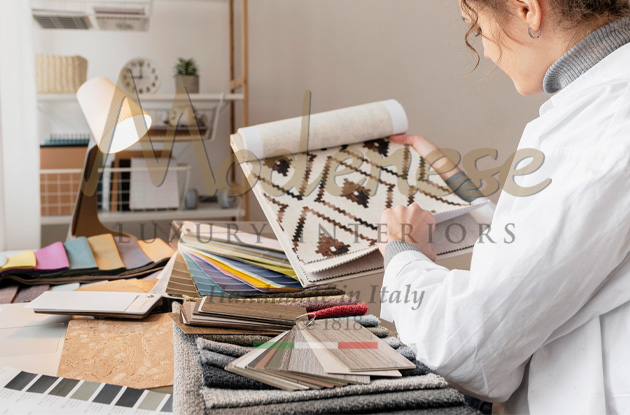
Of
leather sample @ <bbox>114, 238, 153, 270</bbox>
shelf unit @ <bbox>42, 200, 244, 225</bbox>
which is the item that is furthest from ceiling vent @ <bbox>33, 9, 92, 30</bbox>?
leather sample @ <bbox>114, 238, 153, 270</bbox>

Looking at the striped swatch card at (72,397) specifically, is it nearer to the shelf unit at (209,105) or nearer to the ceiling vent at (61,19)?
the shelf unit at (209,105)

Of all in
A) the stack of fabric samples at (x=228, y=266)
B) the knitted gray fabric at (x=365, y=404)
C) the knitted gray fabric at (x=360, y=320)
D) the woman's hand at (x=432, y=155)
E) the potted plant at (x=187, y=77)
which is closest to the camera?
the knitted gray fabric at (x=365, y=404)

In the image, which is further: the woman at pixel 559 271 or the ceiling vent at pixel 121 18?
the ceiling vent at pixel 121 18

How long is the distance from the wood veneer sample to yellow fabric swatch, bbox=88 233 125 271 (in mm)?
290

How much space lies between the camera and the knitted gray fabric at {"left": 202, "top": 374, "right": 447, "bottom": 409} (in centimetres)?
45

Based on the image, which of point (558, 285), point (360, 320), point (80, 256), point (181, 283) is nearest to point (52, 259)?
point (80, 256)

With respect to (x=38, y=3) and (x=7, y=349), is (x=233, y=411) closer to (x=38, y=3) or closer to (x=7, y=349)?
(x=7, y=349)

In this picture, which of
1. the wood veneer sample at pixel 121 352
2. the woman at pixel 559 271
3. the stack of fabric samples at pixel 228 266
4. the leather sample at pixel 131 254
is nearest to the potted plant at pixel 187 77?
the leather sample at pixel 131 254

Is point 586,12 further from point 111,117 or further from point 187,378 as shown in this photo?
point 111,117

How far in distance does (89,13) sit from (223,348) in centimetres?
174

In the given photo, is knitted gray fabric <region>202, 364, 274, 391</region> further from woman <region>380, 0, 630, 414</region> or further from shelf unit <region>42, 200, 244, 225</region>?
shelf unit <region>42, 200, 244, 225</region>

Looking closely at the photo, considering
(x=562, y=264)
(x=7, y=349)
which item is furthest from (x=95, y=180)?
(x=562, y=264)

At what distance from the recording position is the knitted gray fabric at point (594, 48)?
54 centimetres

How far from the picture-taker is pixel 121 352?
2.21 ft
